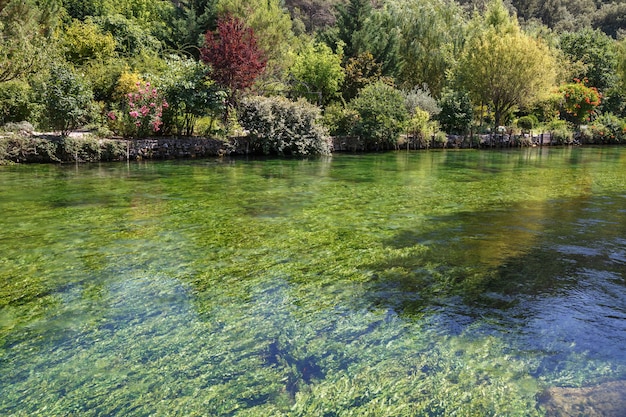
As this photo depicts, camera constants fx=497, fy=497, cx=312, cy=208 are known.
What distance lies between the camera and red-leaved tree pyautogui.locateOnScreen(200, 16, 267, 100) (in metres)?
21.1

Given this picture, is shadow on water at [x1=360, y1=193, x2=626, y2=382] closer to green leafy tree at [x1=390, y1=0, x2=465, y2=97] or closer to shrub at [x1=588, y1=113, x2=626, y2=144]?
green leafy tree at [x1=390, y1=0, x2=465, y2=97]

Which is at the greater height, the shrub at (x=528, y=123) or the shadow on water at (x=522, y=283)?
the shrub at (x=528, y=123)

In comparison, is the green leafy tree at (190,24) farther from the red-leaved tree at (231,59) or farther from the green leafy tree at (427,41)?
the red-leaved tree at (231,59)

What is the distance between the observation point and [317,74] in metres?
30.0

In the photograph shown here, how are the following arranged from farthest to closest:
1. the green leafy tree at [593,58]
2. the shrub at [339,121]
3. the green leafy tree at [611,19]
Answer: the green leafy tree at [611,19] < the green leafy tree at [593,58] < the shrub at [339,121]

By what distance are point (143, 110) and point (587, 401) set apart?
63.8 feet

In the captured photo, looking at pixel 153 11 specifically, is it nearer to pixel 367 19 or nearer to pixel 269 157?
pixel 367 19

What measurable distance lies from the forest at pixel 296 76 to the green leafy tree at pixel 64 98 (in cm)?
5

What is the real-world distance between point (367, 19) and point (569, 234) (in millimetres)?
29450

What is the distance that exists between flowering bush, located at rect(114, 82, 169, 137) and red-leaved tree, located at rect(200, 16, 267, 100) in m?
2.81

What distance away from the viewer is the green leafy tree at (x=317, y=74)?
29828mm

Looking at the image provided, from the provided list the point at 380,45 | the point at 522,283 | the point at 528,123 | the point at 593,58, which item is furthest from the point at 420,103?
the point at 522,283

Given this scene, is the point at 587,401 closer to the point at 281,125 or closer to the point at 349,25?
the point at 281,125

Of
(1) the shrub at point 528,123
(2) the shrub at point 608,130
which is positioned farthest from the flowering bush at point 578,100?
(1) the shrub at point 528,123
